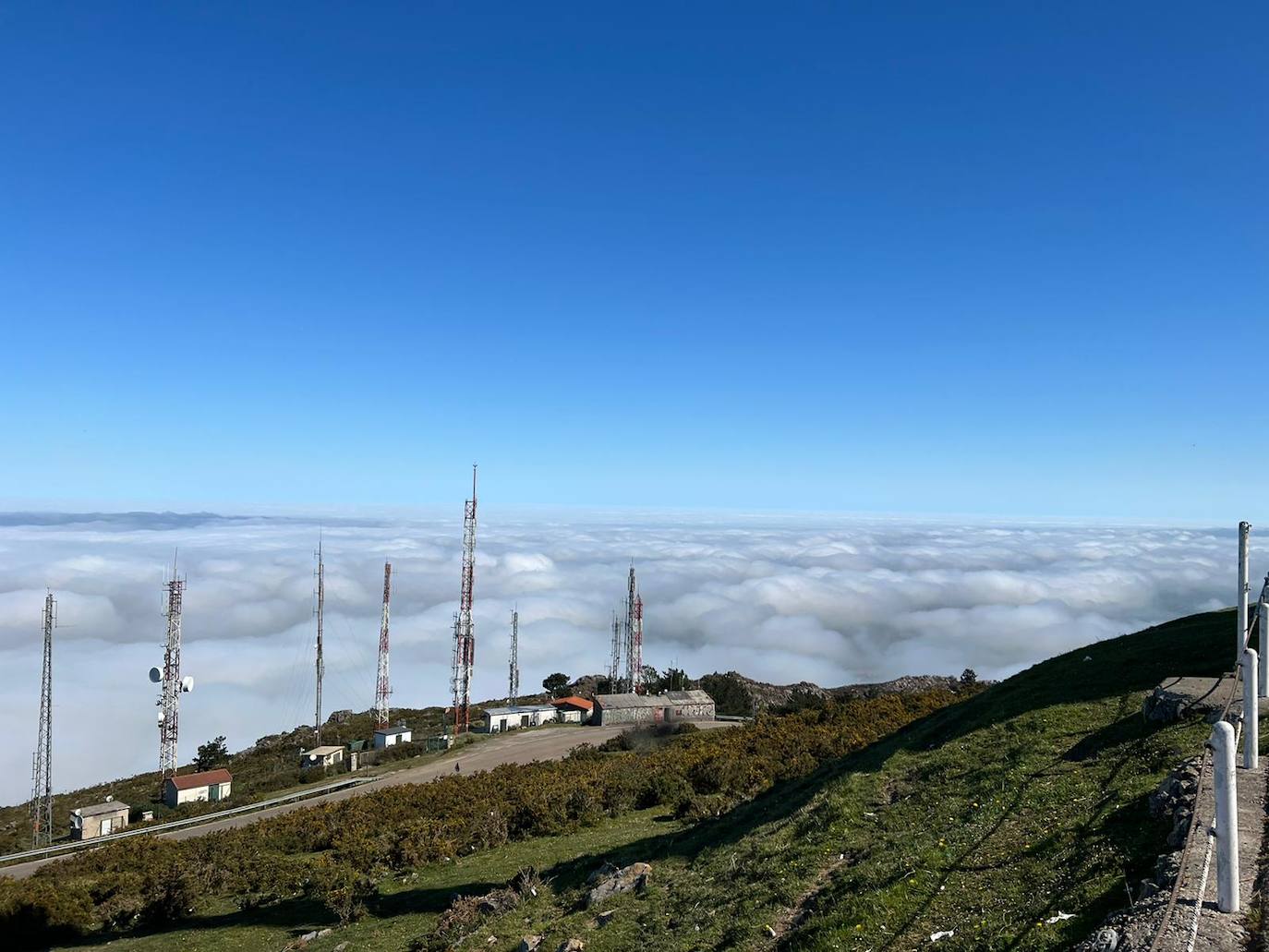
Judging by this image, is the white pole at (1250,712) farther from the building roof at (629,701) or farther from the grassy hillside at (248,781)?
the building roof at (629,701)

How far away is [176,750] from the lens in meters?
66.9

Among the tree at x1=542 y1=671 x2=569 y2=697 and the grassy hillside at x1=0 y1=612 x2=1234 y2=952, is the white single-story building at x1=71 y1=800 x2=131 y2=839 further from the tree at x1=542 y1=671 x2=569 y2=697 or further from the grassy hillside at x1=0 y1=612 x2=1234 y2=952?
the tree at x1=542 y1=671 x2=569 y2=697

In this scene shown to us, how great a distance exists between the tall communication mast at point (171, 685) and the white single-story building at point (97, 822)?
1842cm

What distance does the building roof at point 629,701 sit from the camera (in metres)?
68.1

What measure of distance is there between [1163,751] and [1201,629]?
19488 mm

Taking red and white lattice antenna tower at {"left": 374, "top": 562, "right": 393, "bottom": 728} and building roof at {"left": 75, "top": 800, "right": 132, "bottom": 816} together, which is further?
red and white lattice antenna tower at {"left": 374, "top": 562, "right": 393, "bottom": 728}

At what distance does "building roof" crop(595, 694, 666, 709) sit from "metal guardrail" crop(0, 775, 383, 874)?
2278cm

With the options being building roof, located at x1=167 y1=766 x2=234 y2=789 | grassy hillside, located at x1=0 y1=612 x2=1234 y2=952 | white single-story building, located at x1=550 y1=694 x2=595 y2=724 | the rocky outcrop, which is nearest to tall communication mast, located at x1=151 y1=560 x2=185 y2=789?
building roof, located at x1=167 y1=766 x2=234 y2=789

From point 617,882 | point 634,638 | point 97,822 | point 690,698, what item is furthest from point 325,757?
point 617,882

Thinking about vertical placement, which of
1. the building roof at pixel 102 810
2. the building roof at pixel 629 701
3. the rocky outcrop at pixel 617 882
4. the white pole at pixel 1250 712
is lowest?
the building roof at pixel 102 810

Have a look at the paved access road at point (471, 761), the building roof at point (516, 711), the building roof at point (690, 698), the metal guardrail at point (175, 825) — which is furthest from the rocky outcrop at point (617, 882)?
the building roof at point (516, 711)

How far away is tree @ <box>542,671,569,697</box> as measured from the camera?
100 meters

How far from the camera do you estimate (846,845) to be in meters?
14.4

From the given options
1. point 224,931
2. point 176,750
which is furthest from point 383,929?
point 176,750
